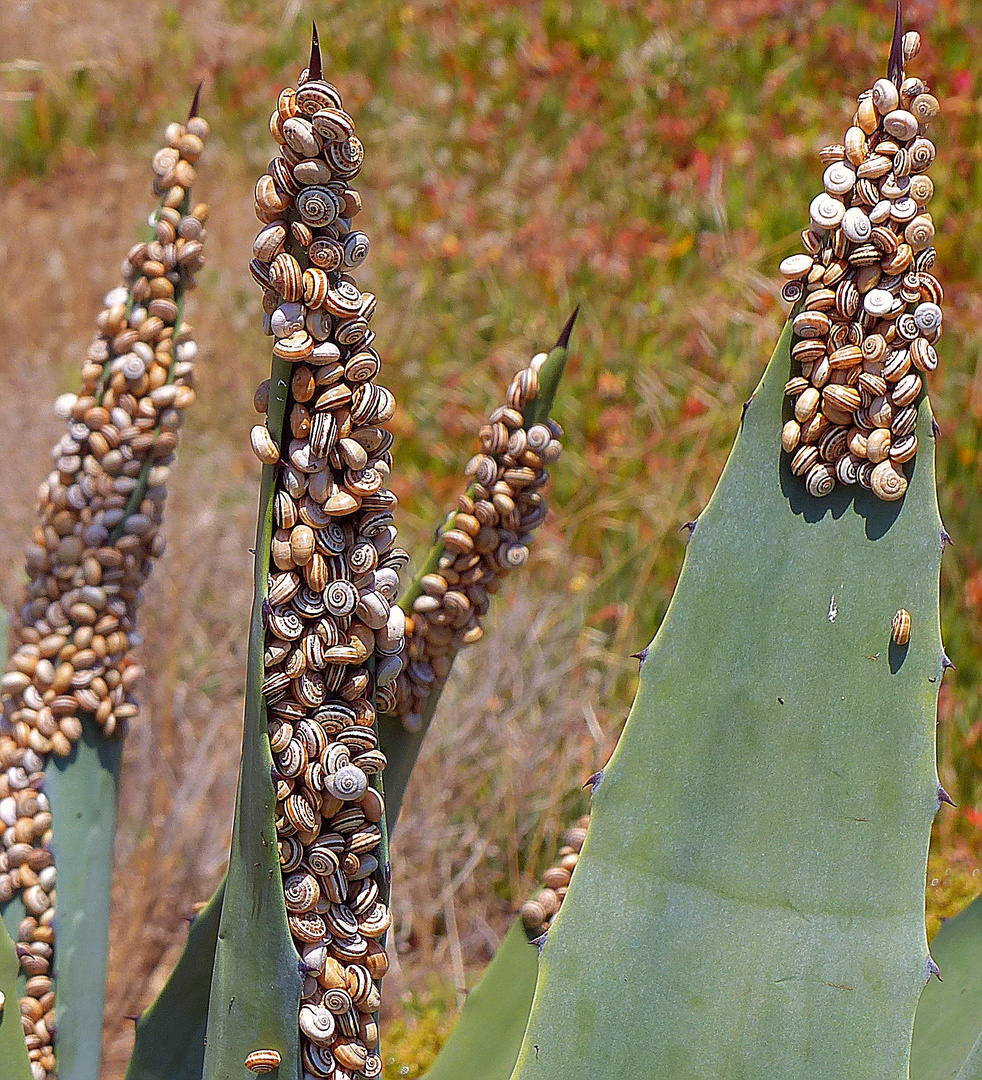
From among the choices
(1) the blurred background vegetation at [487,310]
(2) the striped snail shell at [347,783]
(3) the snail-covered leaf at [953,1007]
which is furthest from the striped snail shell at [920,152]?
(1) the blurred background vegetation at [487,310]

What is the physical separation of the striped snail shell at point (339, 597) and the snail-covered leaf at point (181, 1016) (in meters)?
0.42

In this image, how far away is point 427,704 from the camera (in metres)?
1.09

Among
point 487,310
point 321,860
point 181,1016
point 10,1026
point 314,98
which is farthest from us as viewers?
point 487,310

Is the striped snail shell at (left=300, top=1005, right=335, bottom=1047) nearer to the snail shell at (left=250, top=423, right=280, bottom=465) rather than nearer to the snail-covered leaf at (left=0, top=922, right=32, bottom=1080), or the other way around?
the snail-covered leaf at (left=0, top=922, right=32, bottom=1080)

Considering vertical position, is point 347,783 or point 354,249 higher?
point 354,249

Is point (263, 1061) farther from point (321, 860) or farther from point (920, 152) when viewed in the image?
point (920, 152)

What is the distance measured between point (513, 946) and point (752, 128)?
3.78 m

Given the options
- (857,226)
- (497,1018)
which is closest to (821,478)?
(857,226)

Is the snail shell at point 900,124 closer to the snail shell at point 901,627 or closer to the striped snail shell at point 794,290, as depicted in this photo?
the striped snail shell at point 794,290

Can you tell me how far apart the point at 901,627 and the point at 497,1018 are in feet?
1.91

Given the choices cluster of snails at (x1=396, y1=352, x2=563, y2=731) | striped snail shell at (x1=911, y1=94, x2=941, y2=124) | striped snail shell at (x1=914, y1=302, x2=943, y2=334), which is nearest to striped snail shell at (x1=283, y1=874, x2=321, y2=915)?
cluster of snails at (x1=396, y1=352, x2=563, y2=731)

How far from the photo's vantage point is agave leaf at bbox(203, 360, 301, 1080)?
→ 823 millimetres

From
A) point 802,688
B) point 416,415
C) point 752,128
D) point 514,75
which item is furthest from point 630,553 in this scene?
point 514,75

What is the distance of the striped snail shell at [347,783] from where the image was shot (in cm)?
84
